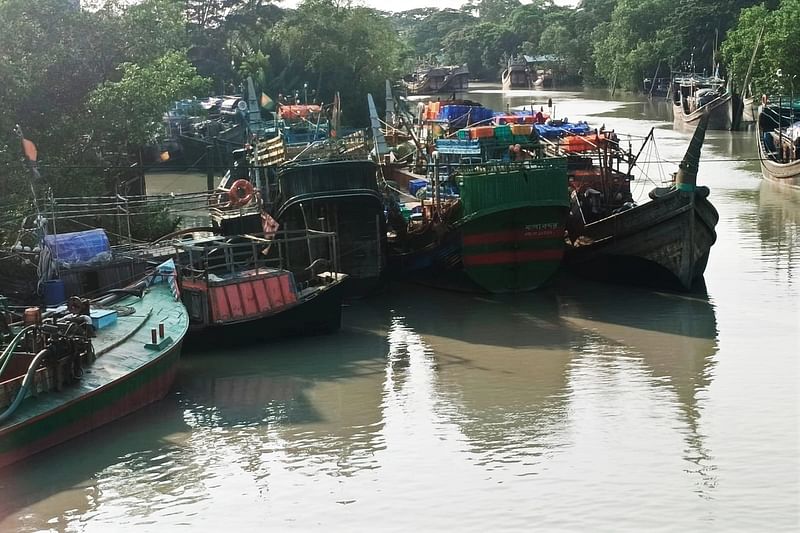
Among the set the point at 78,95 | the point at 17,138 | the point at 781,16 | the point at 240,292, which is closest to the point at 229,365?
the point at 240,292

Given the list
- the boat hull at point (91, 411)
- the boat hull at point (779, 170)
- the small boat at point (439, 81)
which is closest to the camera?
the boat hull at point (91, 411)

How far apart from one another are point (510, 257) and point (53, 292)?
888 centimetres

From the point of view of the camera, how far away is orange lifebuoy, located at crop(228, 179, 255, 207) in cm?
2306

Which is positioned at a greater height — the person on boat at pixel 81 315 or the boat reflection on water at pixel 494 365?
the person on boat at pixel 81 315

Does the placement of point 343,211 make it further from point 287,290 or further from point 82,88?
point 82,88

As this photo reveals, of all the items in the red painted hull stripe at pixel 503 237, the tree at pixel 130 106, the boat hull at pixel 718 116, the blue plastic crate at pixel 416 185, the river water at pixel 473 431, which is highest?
the tree at pixel 130 106

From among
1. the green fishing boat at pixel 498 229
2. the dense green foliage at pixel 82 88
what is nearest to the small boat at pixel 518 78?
the dense green foliage at pixel 82 88

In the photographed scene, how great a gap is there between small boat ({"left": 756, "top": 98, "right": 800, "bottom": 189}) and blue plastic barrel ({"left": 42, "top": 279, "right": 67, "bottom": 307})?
24102 mm

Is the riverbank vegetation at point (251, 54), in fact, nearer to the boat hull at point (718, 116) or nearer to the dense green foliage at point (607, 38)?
the dense green foliage at point (607, 38)

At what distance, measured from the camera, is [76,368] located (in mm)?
13570

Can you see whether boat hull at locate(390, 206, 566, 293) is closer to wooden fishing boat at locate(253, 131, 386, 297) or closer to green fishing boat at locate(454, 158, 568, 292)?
green fishing boat at locate(454, 158, 568, 292)

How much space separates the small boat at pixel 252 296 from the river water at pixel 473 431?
0.38 metres

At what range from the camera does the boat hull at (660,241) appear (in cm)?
2141

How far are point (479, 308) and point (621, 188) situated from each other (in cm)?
512
